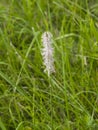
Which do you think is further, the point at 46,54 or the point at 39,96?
the point at 39,96

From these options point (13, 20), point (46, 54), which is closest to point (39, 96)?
point (46, 54)

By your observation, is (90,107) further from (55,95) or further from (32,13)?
(32,13)

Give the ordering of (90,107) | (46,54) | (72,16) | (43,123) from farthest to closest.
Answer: (72,16)
(90,107)
(43,123)
(46,54)

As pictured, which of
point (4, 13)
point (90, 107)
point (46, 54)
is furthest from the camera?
point (4, 13)

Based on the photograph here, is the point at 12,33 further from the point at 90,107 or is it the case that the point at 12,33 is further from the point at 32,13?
the point at 90,107

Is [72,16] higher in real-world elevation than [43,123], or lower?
higher

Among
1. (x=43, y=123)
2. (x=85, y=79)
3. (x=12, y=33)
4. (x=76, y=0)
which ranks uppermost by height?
(x=76, y=0)
